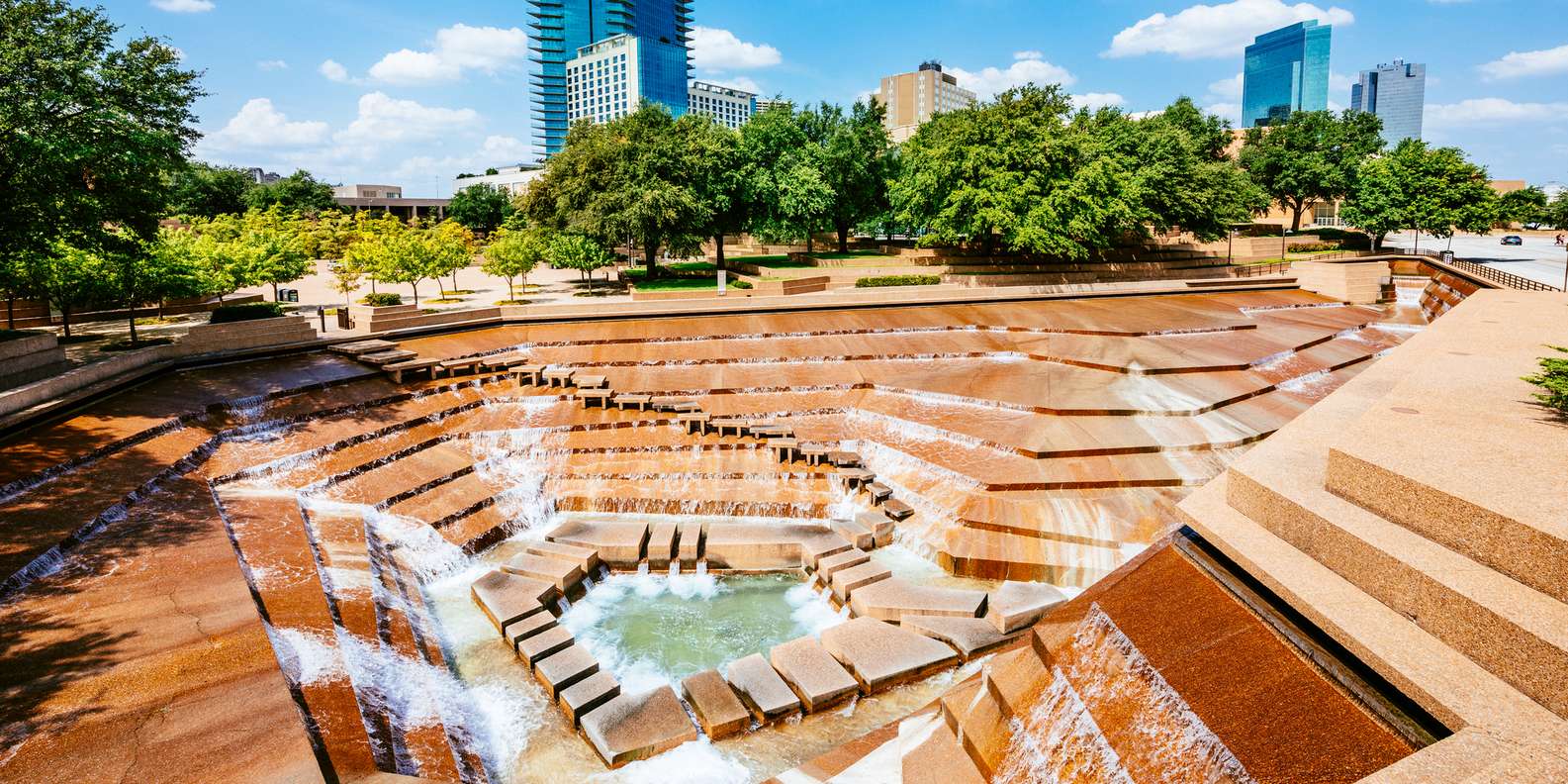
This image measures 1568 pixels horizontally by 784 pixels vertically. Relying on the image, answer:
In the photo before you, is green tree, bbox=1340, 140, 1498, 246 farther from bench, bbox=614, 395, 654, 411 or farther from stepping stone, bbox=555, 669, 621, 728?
stepping stone, bbox=555, 669, 621, 728

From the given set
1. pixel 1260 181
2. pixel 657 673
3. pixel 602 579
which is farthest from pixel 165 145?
pixel 1260 181

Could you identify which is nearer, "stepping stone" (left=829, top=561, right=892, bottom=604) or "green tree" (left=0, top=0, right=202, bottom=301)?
"stepping stone" (left=829, top=561, right=892, bottom=604)

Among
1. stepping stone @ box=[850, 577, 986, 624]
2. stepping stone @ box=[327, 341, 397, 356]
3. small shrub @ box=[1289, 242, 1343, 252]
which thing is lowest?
stepping stone @ box=[850, 577, 986, 624]

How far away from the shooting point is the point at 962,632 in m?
11.0

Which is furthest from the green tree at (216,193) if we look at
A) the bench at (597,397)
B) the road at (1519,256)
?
the road at (1519,256)

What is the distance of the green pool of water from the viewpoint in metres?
11.0

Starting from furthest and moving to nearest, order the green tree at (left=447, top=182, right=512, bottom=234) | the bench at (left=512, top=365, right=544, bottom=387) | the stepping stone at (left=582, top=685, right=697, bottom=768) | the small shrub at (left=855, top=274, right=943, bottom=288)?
the green tree at (left=447, top=182, right=512, bottom=234), the small shrub at (left=855, top=274, right=943, bottom=288), the bench at (left=512, top=365, right=544, bottom=387), the stepping stone at (left=582, top=685, right=697, bottom=768)

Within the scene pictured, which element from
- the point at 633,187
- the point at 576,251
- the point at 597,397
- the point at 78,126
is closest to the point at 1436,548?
the point at 597,397

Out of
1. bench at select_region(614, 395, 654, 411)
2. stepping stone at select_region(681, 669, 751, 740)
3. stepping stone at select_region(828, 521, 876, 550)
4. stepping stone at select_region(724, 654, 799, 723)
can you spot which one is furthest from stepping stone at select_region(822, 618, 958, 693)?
bench at select_region(614, 395, 654, 411)

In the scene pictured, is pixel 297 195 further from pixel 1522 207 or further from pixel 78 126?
pixel 1522 207

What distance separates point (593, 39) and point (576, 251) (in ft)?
580

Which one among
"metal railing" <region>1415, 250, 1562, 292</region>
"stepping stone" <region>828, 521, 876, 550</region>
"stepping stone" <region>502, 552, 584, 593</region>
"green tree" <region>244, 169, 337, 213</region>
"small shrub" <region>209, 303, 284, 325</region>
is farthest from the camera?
"green tree" <region>244, 169, 337, 213</region>

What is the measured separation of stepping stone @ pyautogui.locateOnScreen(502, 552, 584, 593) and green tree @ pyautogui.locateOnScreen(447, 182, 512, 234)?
Answer: 3019 inches

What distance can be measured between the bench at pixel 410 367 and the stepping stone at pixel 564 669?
1178 cm
